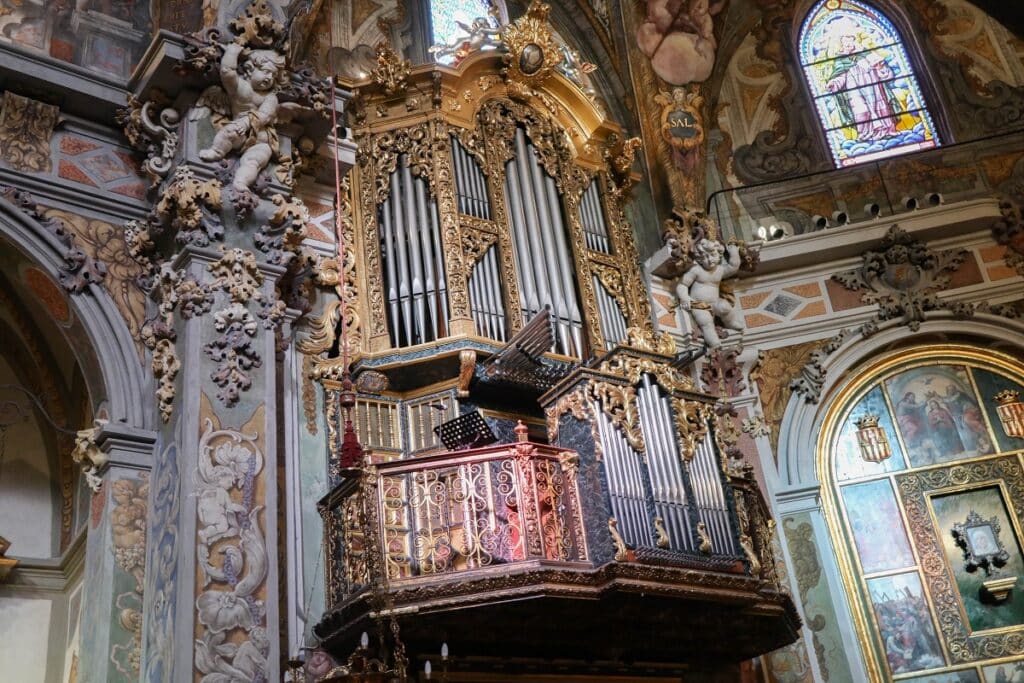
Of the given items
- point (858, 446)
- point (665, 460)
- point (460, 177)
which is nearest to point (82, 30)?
point (460, 177)

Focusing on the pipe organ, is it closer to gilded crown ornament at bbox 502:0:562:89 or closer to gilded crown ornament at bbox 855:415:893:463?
gilded crown ornament at bbox 502:0:562:89

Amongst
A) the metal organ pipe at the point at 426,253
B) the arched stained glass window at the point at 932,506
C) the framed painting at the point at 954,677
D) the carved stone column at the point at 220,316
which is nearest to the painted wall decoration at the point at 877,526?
the arched stained glass window at the point at 932,506

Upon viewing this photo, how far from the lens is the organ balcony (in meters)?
8.30

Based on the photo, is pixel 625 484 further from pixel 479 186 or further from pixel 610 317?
pixel 479 186

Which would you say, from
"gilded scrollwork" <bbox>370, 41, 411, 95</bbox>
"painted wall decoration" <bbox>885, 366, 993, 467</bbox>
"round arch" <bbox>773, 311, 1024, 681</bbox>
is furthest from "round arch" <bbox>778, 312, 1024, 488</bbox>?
"gilded scrollwork" <bbox>370, 41, 411, 95</bbox>

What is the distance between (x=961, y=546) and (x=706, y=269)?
4031mm

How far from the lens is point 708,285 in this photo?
13.2 meters

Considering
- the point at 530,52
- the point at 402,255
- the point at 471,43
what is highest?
the point at 471,43

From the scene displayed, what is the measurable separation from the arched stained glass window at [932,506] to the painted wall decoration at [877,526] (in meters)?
0.01

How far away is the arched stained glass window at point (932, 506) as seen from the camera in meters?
11.7

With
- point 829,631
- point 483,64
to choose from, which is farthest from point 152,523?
point 829,631

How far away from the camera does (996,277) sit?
13.1 metres

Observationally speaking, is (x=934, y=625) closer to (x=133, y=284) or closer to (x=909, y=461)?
(x=909, y=461)

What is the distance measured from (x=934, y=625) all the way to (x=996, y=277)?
402cm
